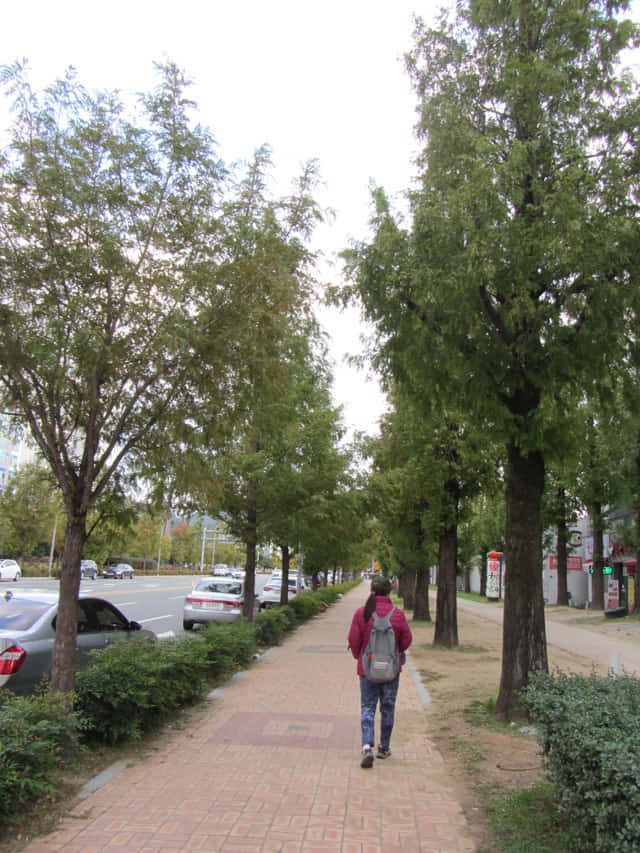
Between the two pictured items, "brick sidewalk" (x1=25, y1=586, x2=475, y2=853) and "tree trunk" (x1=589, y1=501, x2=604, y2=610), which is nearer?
"brick sidewalk" (x1=25, y1=586, x2=475, y2=853)

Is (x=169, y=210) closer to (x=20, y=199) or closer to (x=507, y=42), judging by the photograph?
(x=20, y=199)

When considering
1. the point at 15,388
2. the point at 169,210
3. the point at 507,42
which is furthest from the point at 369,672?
the point at 507,42

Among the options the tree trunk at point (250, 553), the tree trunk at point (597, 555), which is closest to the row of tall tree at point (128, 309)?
the tree trunk at point (250, 553)

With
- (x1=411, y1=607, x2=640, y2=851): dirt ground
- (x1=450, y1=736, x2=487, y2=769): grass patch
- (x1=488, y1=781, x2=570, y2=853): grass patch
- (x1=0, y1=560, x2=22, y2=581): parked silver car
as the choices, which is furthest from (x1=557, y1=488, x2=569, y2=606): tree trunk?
(x1=488, y1=781, x2=570, y2=853): grass patch

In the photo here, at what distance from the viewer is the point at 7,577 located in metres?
40.6

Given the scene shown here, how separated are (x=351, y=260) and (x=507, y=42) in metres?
3.23

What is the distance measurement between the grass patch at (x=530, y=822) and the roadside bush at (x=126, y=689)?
3047 mm

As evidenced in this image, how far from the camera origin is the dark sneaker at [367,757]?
18.2 ft

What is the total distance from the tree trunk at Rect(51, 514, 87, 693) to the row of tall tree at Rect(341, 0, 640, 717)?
12.8 feet

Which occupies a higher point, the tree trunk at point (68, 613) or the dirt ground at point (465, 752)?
the tree trunk at point (68, 613)

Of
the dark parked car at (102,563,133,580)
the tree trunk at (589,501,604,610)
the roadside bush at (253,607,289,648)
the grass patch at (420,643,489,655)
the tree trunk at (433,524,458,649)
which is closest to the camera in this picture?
the roadside bush at (253,607,289,648)

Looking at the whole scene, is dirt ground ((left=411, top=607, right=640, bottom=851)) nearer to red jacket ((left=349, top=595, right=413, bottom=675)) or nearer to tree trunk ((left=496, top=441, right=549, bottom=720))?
tree trunk ((left=496, top=441, right=549, bottom=720))

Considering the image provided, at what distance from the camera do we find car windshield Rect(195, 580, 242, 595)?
57.9 feet

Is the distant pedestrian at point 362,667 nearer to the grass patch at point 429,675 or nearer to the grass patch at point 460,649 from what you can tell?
the grass patch at point 429,675
